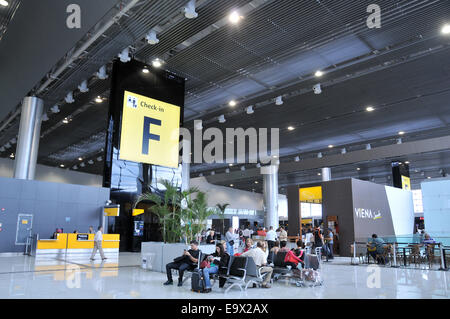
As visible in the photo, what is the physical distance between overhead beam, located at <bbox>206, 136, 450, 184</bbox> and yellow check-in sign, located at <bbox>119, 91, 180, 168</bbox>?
11768 millimetres

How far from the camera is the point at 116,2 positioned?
327 inches

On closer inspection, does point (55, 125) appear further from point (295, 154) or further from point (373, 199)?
point (373, 199)

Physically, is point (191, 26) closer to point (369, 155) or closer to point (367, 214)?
point (367, 214)

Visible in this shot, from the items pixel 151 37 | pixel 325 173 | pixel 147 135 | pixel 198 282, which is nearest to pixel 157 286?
pixel 198 282

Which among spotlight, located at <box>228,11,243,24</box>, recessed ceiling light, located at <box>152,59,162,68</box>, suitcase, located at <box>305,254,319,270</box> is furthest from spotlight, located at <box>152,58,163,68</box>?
suitcase, located at <box>305,254,319,270</box>

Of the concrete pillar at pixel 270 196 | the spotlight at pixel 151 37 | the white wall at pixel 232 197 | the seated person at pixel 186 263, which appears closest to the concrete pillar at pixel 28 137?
the spotlight at pixel 151 37

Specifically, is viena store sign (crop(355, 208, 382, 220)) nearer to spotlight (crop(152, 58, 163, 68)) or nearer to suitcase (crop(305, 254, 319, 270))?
suitcase (crop(305, 254, 319, 270))

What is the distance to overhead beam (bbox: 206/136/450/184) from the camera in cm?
1781

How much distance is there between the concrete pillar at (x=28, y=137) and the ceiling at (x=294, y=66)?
0.59 m

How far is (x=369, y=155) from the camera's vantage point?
2041 cm

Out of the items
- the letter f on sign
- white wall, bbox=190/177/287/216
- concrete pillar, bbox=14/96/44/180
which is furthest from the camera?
white wall, bbox=190/177/287/216

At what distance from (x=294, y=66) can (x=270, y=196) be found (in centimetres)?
1340
